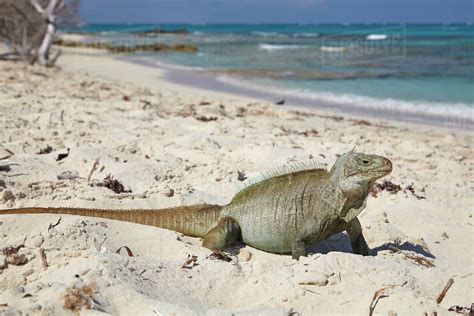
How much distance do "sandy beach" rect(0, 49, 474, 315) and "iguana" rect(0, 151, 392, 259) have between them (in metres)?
0.11

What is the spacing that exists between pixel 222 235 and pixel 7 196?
71.1 inches

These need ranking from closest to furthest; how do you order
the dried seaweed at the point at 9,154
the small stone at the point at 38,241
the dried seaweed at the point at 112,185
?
the small stone at the point at 38,241
the dried seaweed at the point at 112,185
the dried seaweed at the point at 9,154

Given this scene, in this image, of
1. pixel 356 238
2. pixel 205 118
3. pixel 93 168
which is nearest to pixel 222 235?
pixel 356 238

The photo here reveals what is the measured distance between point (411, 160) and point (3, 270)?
5226 millimetres

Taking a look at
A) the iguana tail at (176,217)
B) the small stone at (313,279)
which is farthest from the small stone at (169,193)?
the small stone at (313,279)

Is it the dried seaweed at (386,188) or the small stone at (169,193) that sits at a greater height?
the small stone at (169,193)

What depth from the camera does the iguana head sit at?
11.4 feet

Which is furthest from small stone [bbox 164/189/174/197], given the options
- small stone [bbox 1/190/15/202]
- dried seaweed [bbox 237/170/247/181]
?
small stone [bbox 1/190/15/202]

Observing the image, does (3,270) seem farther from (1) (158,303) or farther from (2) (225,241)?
(2) (225,241)

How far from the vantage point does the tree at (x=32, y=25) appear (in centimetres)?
1778

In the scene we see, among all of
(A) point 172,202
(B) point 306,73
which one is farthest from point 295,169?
(B) point 306,73

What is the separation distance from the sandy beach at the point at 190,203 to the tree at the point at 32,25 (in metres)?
9.36

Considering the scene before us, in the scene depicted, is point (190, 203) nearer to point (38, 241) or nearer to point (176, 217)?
point (176, 217)

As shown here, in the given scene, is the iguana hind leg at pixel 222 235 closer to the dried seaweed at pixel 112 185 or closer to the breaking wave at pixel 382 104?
the dried seaweed at pixel 112 185
